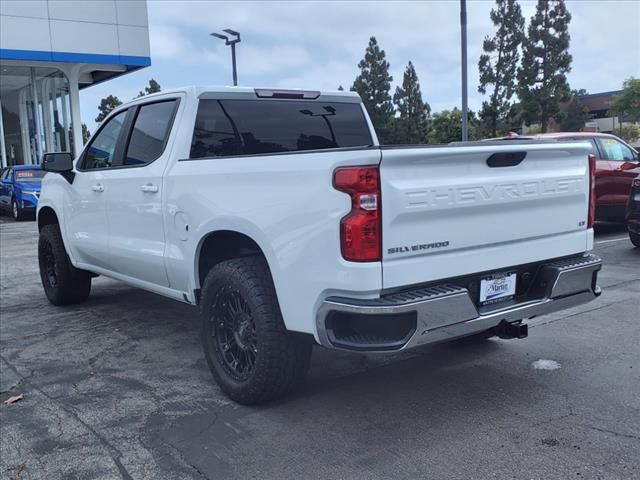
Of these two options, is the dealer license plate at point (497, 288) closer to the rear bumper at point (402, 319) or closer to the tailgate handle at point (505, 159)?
the rear bumper at point (402, 319)

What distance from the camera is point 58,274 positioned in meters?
6.77

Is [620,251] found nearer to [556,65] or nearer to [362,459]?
[362,459]

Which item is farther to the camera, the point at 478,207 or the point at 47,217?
the point at 47,217

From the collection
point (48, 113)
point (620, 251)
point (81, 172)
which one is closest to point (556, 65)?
point (48, 113)

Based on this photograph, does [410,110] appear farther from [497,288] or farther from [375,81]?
[497,288]

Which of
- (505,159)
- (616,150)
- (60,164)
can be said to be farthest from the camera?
(616,150)

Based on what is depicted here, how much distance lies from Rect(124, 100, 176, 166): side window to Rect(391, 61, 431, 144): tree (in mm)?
39937

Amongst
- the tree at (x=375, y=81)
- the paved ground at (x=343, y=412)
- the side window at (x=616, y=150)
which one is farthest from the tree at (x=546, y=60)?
the paved ground at (x=343, y=412)

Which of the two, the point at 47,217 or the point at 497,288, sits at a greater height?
the point at 47,217

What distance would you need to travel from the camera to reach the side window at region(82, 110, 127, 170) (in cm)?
563

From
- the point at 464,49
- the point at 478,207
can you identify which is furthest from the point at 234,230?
the point at 464,49

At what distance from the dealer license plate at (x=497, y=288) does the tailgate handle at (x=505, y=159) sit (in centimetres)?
63

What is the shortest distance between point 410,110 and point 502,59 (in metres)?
8.44

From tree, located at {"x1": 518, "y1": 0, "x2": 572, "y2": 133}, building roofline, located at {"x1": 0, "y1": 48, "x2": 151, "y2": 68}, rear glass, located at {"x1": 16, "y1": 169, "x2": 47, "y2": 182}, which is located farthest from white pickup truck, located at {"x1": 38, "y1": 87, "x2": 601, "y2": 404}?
tree, located at {"x1": 518, "y1": 0, "x2": 572, "y2": 133}
